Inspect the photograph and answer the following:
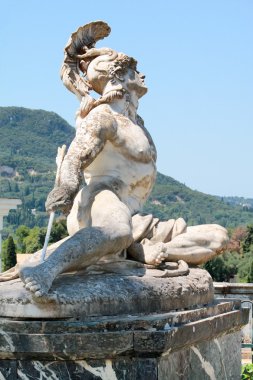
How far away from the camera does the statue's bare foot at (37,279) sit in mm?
5109

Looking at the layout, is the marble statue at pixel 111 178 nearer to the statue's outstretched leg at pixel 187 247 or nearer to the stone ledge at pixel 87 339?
the statue's outstretched leg at pixel 187 247

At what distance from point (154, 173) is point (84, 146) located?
902 millimetres

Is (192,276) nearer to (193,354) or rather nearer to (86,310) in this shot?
(193,354)

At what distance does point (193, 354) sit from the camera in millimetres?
6008

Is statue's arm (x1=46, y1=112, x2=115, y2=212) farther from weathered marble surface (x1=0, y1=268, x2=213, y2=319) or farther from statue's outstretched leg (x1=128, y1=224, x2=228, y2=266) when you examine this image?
statue's outstretched leg (x1=128, y1=224, x2=228, y2=266)

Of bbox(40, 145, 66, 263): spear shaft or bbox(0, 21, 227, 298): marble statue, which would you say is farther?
bbox(0, 21, 227, 298): marble statue

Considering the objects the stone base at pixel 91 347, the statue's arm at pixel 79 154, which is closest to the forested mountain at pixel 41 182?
the statue's arm at pixel 79 154

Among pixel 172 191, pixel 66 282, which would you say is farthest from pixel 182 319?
pixel 172 191

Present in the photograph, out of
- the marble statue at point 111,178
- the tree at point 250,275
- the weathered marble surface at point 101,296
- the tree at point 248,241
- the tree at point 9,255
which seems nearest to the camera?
the weathered marble surface at point 101,296

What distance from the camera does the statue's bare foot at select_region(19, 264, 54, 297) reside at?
5109 mm

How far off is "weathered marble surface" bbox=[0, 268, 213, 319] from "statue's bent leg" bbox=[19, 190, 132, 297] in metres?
0.10

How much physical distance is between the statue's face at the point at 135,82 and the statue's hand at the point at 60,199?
1.51 metres

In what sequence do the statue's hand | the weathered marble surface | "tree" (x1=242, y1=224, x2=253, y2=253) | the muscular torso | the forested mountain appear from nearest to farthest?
the weathered marble surface < the statue's hand < the muscular torso < "tree" (x1=242, y1=224, x2=253, y2=253) < the forested mountain

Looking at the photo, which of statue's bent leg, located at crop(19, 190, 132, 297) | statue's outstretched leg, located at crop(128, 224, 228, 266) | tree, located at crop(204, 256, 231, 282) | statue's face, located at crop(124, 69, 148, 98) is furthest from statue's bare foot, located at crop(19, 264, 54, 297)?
tree, located at crop(204, 256, 231, 282)
